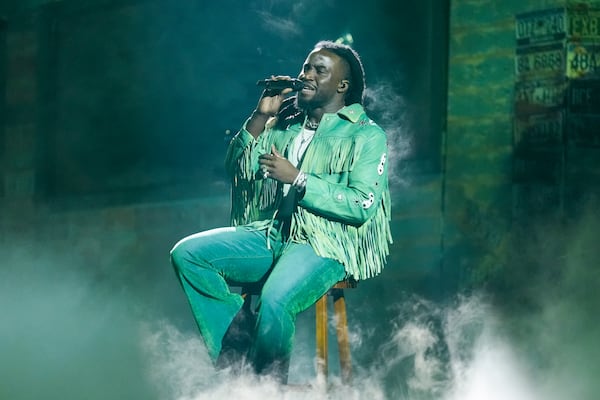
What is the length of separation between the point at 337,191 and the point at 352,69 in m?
0.54

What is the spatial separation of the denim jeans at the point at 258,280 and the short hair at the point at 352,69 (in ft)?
1.99

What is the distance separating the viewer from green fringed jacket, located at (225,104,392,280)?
3678 millimetres

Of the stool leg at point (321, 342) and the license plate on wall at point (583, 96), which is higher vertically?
the license plate on wall at point (583, 96)

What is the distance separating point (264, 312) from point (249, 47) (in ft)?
5.29

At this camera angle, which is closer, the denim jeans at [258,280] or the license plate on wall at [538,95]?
the denim jeans at [258,280]

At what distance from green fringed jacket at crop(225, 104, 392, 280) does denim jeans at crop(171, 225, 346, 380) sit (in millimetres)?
82

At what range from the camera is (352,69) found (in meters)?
3.90

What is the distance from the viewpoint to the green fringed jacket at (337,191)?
12.1 ft

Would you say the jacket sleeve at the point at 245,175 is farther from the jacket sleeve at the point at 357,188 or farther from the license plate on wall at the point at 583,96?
the license plate on wall at the point at 583,96

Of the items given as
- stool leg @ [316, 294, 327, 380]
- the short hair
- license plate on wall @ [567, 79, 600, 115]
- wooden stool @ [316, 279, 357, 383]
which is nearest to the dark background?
the short hair

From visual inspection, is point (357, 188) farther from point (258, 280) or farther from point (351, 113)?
point (258, 280)

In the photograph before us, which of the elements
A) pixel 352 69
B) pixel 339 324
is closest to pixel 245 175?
pixel 352 69

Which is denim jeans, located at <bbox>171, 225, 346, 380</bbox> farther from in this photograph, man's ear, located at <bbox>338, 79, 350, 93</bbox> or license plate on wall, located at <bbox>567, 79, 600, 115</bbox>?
license plate on wall, located at <bbox>567, 79, 600, 115</bbox>

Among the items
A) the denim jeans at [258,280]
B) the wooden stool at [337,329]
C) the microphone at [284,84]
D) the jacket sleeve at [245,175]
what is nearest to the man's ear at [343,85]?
the microphone at [284,84]
